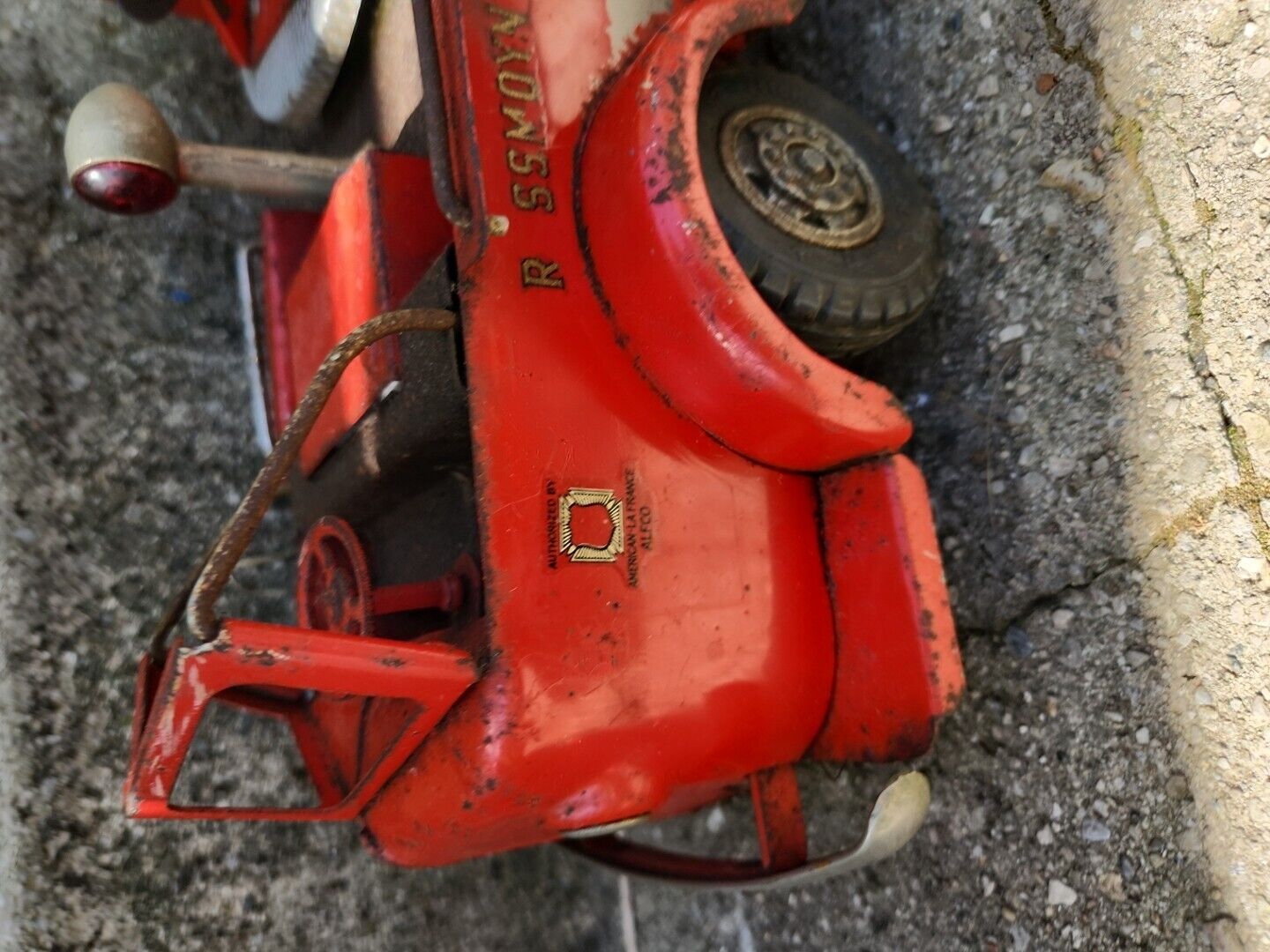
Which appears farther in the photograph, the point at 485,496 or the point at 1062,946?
the point at 1062,946

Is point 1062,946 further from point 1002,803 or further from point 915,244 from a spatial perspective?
point 915,244

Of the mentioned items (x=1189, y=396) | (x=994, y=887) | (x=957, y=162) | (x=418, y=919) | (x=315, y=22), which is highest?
(x=315, y=22)

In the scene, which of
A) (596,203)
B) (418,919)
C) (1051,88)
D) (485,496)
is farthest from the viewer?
(418,919)

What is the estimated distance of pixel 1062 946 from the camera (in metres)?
1.03

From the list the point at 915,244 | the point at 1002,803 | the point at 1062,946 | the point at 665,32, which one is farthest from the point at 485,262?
the point at 1062,946

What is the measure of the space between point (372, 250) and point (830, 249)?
49 cm

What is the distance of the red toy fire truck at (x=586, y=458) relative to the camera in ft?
2.82

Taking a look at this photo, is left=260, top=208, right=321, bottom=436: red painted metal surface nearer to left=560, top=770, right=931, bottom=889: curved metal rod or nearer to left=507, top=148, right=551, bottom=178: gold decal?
left=507, top=148, right=551, bottom=178: gold decal

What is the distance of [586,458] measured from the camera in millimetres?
907

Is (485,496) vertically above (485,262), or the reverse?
(485,262)

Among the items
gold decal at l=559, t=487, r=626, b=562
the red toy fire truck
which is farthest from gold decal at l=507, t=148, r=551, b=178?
gold decal at l=559, t=487, r=626, b=562

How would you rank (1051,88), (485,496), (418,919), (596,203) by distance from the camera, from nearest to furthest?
(485,496) → (596,203) → (1051,88) → (418,919)

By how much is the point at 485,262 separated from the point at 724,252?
0.23 metres

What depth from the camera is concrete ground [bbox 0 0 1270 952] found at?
953 millimetres
